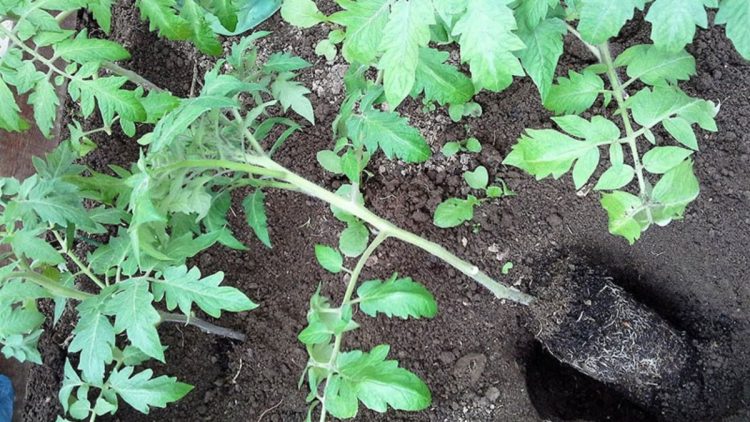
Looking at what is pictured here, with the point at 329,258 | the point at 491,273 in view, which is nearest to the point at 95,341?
the point at 329,258

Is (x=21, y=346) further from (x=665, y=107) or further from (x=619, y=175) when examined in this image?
(x=665, y=107)

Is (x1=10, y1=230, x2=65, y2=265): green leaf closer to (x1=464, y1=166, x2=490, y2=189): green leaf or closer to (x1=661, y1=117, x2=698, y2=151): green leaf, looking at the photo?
(x1=464, y1=166, x2=490, y2=189): green leaf

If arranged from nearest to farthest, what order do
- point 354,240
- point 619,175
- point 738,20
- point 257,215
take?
1. point 738,20
2. point 619,175
3. point 257,215
4. point 354,240

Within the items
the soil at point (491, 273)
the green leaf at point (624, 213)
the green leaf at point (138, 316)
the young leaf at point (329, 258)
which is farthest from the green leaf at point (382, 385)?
the soil at point (491, 273)

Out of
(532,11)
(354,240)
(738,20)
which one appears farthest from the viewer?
(354,240)

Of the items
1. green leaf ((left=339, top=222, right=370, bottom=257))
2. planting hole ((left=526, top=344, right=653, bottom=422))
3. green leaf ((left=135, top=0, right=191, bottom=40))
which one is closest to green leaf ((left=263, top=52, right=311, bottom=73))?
green leaf ((left=135, top=0, right=191, bottom=40))

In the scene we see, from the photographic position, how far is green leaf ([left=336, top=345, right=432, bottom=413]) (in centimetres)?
103

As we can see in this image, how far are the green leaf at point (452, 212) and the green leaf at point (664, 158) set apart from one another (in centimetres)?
59

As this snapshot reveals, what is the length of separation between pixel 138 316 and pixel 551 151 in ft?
2.56

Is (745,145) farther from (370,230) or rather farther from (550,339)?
(370,230)

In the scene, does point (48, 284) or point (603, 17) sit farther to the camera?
point (48, 284)

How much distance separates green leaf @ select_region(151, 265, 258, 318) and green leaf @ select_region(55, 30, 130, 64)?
44 cm

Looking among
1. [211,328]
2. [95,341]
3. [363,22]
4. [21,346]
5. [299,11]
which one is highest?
[363,22]

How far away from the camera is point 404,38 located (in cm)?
98
